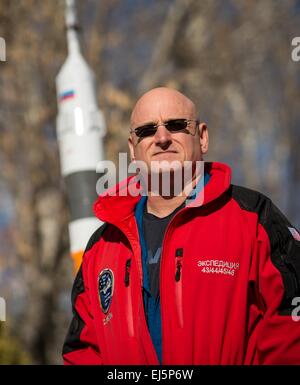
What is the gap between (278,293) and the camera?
246cm

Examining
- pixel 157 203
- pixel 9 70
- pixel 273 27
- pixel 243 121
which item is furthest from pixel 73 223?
pixel 243 121

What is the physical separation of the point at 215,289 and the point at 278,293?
0.24m

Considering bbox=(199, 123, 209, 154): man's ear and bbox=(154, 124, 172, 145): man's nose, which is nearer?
bbox=(154, 124, 172, 145): man's nose

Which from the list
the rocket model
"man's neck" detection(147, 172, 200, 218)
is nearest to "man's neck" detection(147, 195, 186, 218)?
"man's neck" detection(147, 172, 200, 218)

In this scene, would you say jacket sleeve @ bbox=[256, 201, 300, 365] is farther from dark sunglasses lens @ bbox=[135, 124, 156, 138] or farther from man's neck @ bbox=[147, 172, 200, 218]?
dark sunglasses lens @ bbox=[135, 124, 156, 138]

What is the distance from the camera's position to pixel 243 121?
45.6ft

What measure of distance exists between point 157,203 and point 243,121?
1134 centimetres

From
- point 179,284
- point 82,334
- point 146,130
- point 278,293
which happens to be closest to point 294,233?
point 278,293

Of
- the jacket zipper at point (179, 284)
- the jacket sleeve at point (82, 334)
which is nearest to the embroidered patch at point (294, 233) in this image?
the jacket zipper at point (179, 284)

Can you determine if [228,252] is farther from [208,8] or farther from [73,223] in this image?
[208,8]

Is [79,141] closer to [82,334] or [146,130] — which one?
[146,130]

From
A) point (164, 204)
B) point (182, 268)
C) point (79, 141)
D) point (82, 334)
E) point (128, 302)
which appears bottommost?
point (82, 334)

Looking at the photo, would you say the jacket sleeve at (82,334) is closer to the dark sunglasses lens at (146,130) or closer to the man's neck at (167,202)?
the man's neck at (167,202)

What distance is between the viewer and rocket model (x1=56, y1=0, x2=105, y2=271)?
182 inches
